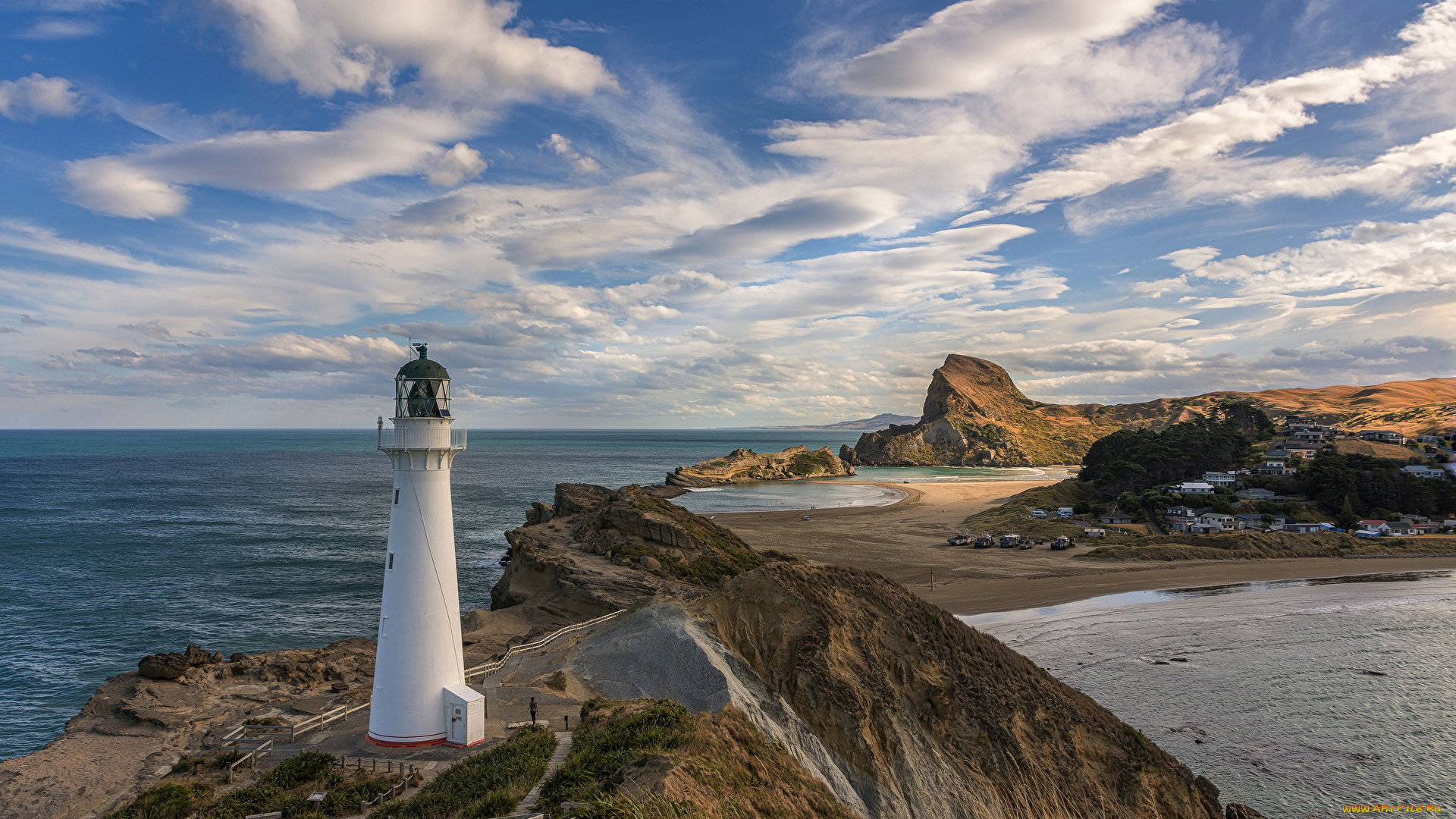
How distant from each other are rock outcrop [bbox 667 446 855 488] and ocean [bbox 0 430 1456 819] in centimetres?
5792

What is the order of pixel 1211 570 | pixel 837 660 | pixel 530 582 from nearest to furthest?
pixel 837 660 < pixel 530 582 < pixel 1211 570

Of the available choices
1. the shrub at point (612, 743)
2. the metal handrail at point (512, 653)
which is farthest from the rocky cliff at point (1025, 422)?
the shrub at point (612, 743)

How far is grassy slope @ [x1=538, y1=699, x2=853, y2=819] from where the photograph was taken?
9.57m

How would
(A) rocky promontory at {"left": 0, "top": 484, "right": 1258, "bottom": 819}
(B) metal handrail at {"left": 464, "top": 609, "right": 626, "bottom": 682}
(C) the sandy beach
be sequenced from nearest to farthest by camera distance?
(A) rocky promontory at {"left": 0, "top": 484, "right": 1258, "bottom": 819} < (B) metal handrail at {"left": 464, "top": 609, "right": 626, "bottom": 682} < (C) the sandy beach

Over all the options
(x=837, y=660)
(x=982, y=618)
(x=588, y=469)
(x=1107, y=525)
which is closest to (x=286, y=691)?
(x=837, y=660)

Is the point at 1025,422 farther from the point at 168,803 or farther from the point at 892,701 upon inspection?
the point at 168,803

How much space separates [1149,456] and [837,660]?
270ft

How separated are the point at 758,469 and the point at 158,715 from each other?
120m

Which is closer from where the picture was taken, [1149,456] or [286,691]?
[286,691]

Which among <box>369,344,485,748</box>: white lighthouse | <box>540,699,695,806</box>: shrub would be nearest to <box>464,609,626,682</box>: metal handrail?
<box>369,344,485,748</box>: white lighthouse

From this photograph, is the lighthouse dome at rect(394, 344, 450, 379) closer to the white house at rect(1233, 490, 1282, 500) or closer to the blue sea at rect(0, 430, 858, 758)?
the blue sea at rect(0, 430, 858, 758)

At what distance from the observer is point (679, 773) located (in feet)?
34.0

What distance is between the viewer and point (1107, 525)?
69188 mm

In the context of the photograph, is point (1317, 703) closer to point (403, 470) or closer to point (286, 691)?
point (403, 470)
